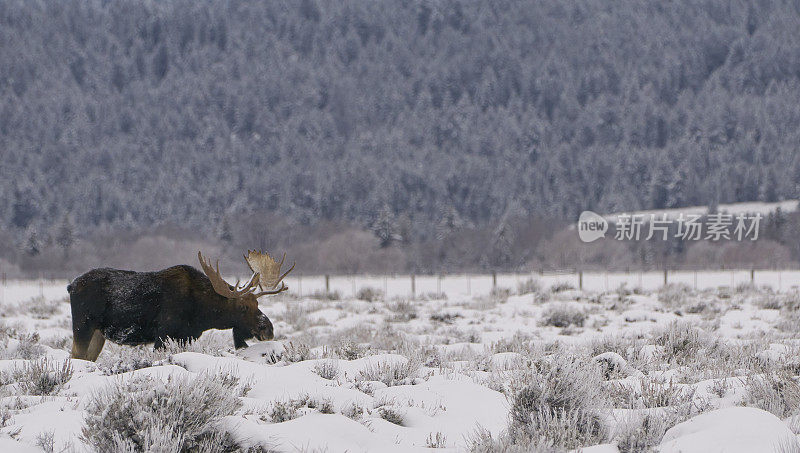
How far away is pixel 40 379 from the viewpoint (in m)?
6.31

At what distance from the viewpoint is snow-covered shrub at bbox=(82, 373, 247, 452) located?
4383 millimetres

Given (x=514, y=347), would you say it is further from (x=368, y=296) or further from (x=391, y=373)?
(x=368, y=296)

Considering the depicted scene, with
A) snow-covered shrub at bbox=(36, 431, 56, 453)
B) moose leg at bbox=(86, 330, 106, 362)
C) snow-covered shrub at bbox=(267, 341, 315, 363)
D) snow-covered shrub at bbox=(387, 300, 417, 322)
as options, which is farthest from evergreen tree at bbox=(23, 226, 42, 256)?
snow-covered shrub at bbox=(36, 431, 56, 453)

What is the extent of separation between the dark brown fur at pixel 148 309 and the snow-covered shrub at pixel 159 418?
409 centimetres

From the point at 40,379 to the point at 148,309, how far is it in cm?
262

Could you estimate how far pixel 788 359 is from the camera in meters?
8.45

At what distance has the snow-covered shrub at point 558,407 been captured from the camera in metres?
4.99

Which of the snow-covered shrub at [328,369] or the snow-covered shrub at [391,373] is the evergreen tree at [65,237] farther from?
the snow-covered shrub at [391,373]

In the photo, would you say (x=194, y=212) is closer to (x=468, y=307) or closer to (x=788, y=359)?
(x=468, y=307)

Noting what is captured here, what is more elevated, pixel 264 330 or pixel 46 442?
pixel 264 330

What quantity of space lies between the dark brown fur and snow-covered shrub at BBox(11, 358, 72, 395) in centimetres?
202

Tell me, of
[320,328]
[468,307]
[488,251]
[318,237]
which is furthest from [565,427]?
[318,237]

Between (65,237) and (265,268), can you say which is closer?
(265,268)

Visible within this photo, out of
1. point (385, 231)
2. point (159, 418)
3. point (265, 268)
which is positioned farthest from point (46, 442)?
point (385, 231)
